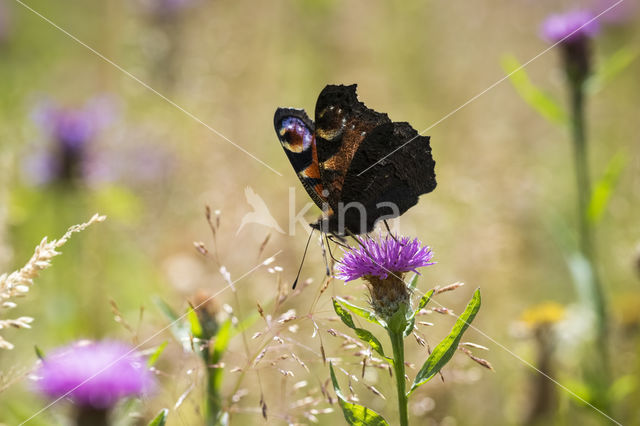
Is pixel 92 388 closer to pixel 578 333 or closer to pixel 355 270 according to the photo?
pixel 355 270

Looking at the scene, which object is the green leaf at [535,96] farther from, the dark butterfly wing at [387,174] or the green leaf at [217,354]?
the green leaf at [217,354]

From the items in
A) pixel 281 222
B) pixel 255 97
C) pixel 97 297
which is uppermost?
pixel 255 97

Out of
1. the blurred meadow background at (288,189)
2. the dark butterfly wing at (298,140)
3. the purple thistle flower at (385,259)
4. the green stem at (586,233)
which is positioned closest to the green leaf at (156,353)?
the blurred meadow background at (288,189)

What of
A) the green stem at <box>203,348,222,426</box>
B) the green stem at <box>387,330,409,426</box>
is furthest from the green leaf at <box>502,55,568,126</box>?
the green stem at <box>203,348,222,426</box>

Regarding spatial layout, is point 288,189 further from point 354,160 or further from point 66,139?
point 66,139

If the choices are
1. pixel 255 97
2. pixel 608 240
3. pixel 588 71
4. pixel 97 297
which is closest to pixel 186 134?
pixel 255 97

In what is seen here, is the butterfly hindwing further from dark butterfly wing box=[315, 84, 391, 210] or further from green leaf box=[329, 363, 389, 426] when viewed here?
green leaf box=[329, 363, 389, 426]
